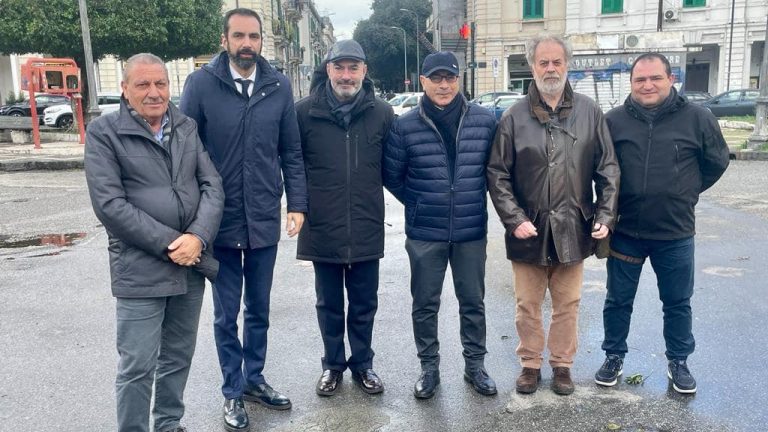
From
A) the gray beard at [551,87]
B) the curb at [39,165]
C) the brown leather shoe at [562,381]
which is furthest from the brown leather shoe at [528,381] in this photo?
the curb at [39,165]

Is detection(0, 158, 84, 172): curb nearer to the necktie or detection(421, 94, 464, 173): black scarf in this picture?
the necktie

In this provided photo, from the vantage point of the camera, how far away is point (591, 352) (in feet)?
15.5

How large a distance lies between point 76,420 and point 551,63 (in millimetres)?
3447

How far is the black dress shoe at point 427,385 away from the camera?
13.3 ft

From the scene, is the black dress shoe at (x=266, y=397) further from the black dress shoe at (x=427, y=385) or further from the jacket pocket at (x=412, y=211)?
the jacket pocket at (x=412, y=211)

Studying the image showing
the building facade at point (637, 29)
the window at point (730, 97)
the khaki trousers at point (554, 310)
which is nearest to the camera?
the khaki trousers at point (554, 310)

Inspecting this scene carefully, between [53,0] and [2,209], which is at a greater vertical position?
[53,0]

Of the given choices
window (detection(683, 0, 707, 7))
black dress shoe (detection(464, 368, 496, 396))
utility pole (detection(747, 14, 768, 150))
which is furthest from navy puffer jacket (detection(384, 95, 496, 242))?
window (detection(683, 0, 707, 7))

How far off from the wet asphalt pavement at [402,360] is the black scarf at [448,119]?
1483 mm

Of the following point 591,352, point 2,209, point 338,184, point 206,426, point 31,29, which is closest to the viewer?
point 206,426

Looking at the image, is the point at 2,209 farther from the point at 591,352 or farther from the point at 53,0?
the point at 53,0

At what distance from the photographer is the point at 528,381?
412cm

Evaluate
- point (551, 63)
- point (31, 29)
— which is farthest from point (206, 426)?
point (31, 29)

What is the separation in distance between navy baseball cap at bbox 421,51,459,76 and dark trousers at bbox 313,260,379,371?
4.05ft
